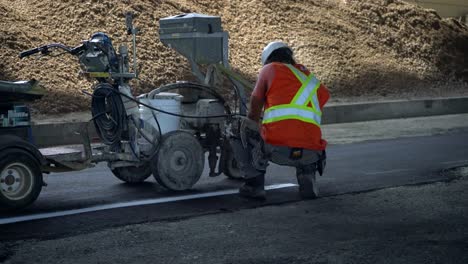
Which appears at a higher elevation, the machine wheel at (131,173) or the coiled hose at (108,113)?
the coiled hose at (108,113)

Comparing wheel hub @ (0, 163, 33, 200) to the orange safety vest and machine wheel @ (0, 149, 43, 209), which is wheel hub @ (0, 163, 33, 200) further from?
the orange safety vest

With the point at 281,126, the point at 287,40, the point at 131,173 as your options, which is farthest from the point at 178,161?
the point at 287,40

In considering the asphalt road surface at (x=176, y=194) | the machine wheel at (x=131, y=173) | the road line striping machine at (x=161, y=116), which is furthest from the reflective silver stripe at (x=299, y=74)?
the machine wheel at (x=131, y=173)

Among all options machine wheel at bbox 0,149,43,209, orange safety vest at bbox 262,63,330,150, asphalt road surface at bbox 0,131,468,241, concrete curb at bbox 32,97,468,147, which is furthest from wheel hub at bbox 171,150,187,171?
concrete curb at bbox 32,97,468,147

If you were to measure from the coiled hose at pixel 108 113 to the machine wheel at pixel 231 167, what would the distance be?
1.41 meters

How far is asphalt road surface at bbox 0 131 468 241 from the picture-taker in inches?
298

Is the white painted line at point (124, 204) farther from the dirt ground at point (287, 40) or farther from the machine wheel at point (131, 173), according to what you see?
the dirt ground at point (287, 40)

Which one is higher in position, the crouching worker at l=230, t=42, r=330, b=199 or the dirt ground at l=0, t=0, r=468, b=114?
the dirt ground at l=0, t=0, r=468, b=114

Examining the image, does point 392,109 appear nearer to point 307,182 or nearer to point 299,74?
point 307,182

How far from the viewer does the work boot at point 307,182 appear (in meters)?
8.76

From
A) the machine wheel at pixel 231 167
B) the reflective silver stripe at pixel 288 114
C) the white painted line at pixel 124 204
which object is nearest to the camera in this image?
the white painted line at pixel 124 204

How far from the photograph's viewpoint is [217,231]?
23.7 feet

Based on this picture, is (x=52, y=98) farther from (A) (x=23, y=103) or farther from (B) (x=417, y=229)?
(B) (x=417, y=229)

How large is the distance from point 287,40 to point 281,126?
13.4 metres
